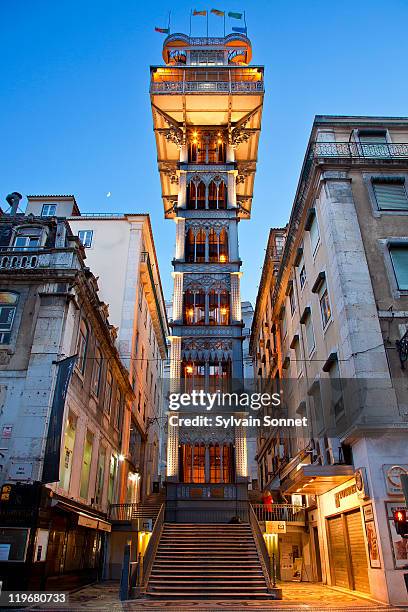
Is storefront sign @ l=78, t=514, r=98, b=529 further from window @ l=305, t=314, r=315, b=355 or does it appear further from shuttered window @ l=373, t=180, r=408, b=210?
shuttered window @ l=373, t=180, r=408, b=210

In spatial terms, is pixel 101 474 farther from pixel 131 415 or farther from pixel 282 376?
pixel 282 376

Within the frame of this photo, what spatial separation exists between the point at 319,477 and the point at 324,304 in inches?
289

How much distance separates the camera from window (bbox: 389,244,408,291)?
55.2 ft

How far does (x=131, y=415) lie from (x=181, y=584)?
16603 millimetres

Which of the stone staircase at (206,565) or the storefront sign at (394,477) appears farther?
the stone staircase at (206,565)

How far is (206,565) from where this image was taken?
16734mm

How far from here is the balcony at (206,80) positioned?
121 feet

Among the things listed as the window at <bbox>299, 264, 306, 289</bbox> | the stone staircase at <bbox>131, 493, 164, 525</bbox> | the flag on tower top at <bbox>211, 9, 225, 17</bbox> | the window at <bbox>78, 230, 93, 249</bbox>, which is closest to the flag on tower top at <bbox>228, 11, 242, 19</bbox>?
the flag on tower top at <bbox>211, 9, 225, 17</bbox>

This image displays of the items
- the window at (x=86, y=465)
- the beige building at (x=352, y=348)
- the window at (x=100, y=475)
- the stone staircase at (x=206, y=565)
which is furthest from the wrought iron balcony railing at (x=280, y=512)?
the window at (x=86, y=465)

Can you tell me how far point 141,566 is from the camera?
15.7 meters

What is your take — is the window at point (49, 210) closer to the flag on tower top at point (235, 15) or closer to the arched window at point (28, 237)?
the arched window at point (28, 237)

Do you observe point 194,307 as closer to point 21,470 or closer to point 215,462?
point 215,462

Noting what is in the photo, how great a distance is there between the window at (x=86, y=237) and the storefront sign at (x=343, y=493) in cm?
2311

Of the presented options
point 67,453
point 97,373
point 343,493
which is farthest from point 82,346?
point 343,493
